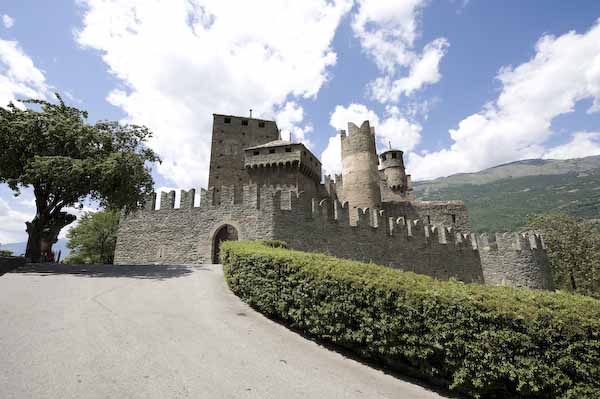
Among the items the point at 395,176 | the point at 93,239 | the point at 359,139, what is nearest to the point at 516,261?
the point at 395,176

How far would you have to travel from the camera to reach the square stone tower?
32.9 metres

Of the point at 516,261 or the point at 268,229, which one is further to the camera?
the point at 516,261

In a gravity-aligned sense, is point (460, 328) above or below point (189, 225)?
below

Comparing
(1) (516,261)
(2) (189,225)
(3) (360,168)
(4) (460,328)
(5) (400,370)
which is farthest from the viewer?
(3) (360,168)

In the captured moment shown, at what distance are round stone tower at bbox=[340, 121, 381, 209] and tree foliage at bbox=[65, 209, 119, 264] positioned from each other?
2770 cm

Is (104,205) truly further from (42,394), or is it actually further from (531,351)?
(531,351)

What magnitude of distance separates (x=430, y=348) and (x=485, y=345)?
0.80 meters

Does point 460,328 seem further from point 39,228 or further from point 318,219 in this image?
point 39,228

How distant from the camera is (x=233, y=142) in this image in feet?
113

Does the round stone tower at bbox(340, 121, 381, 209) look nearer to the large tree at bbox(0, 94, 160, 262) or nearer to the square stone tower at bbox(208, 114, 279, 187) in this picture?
the square stone tower at bbox(208, 114, 279, 187)

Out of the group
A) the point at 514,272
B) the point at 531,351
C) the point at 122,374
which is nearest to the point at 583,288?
the point at 514,272

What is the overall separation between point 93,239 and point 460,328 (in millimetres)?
39263

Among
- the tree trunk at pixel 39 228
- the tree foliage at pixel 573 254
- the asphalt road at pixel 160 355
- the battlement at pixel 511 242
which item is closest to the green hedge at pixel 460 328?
the asphalt road at pixel 160 355

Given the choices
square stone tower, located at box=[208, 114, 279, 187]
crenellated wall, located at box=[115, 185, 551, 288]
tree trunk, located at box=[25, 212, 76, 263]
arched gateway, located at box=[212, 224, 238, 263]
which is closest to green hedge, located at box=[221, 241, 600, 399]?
crenellated wall, located at box=[115, 185, 551, 288]
